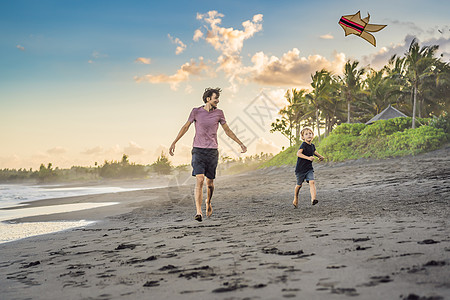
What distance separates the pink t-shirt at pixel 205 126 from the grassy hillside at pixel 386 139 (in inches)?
816

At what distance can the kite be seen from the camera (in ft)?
27.5

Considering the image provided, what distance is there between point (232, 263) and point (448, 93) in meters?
42.5

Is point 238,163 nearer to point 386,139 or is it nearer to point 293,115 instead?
point 293,115

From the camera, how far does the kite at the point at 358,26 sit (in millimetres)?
8383

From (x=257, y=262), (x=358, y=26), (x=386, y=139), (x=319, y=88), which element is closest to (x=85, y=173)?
(x=319, y=88)

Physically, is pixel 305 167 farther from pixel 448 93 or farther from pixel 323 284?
pixel 448 93

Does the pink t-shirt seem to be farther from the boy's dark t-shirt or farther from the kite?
the kite

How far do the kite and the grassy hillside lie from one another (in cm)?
1669

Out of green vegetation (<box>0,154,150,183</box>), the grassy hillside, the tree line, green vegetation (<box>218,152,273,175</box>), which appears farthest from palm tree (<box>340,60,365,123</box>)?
green vegetation (<box>0,154,150,183</box>)

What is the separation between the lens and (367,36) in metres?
8.38

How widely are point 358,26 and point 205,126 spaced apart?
17.3 ft

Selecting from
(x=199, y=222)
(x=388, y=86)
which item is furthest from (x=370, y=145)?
(x=199, y=222)

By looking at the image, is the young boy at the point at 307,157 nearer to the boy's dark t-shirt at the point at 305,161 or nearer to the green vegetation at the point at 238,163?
the boy's dark t-shirt at the point at 305,161

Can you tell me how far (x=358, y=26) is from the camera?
8.52 metres
